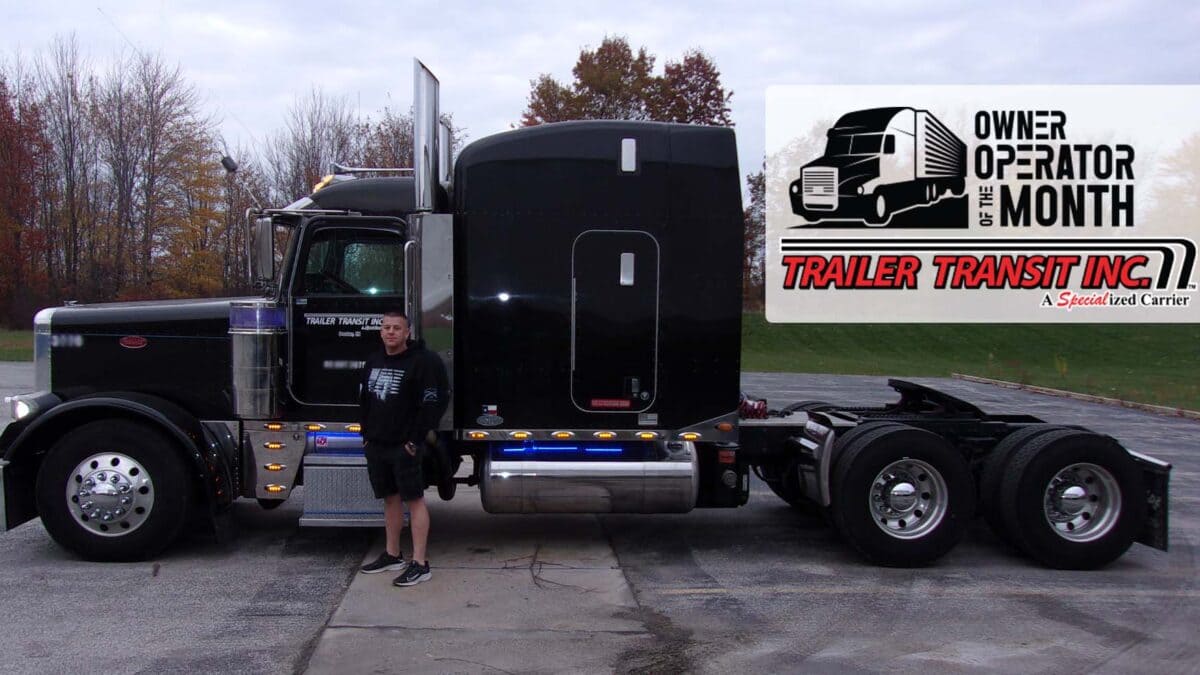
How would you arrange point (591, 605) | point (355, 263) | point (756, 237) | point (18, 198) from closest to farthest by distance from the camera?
point (591, 605), point (355, 263), point (756, 237), point (18, 198)

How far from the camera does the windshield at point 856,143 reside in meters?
13.5

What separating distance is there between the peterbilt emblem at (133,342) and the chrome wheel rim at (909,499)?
17.5 feet

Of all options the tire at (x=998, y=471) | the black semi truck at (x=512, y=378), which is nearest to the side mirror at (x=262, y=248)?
the black semi truck at (x=512, y=378)

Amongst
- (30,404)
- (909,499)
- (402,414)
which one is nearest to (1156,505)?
(909,499)

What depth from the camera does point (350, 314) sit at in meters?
6.73

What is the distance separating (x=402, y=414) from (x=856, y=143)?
968 centimetres

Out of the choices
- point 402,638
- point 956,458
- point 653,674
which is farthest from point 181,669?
point 956,458

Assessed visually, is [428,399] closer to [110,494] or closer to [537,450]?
[537,450]

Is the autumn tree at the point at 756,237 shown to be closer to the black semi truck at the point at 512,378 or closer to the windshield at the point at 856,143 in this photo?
the windshield at the point at 856,143

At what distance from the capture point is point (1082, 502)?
6.71 meters

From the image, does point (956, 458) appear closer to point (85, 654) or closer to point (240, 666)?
point (240, 666)

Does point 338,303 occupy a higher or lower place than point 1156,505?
higher

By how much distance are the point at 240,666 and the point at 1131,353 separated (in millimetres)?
39415

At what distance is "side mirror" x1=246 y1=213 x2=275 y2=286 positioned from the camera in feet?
21.1
